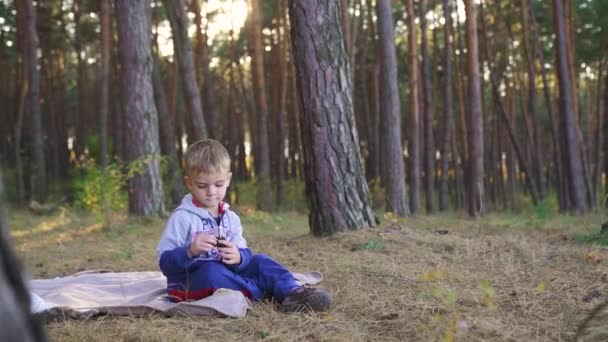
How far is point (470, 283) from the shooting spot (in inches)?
182

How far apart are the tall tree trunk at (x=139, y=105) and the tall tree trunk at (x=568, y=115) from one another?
7002 mm

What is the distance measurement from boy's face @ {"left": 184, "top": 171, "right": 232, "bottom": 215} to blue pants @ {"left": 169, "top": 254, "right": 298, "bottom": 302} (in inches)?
15.1

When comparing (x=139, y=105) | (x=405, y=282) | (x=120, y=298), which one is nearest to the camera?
(x=120, y=298)

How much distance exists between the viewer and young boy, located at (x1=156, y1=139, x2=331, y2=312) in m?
4.11

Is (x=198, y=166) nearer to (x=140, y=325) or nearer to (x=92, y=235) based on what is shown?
(x=140, y=325)

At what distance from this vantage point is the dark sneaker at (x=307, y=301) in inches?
157

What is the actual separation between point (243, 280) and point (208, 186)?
646 millimetres

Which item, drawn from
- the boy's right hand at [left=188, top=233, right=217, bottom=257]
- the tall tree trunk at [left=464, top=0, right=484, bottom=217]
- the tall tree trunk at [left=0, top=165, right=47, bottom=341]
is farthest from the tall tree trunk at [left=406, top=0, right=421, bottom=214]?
the tall tree trunk at [left=0, top=165, right=47, bottom=341]

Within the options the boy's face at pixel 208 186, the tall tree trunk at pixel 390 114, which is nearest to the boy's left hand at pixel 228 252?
the boy's face at pixel 208 186

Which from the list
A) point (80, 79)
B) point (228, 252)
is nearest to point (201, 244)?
point (228, 252)

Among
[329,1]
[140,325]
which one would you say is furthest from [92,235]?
[140,325]

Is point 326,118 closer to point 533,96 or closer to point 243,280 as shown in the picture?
point 243,280

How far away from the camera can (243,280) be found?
14.3ft

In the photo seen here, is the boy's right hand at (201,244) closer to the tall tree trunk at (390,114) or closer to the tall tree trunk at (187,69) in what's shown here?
the tall tree trunk at (390,114)
